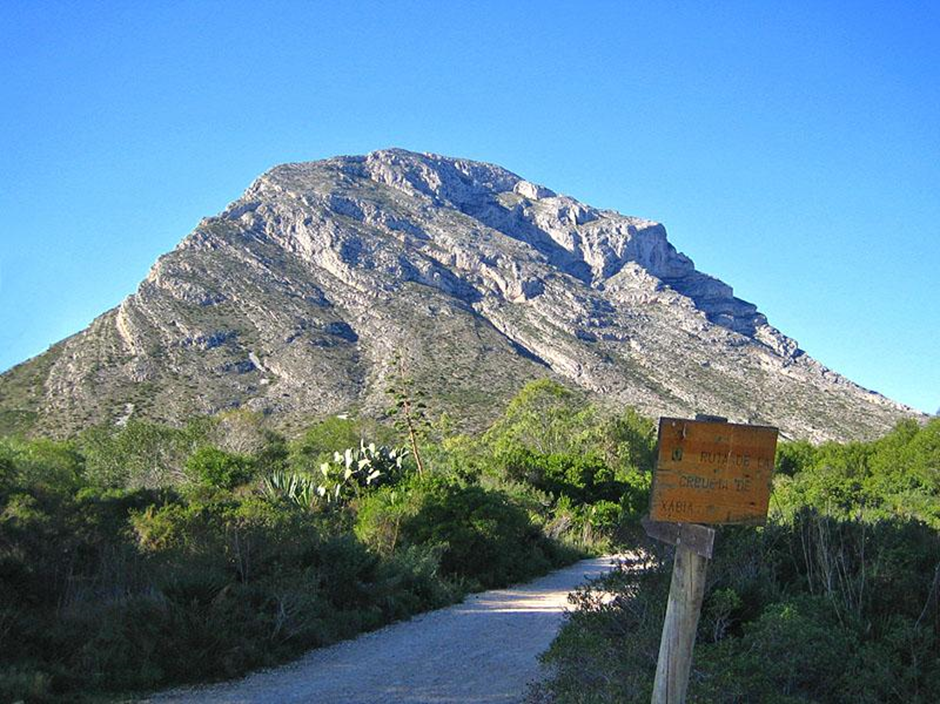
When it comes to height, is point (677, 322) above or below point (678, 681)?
above

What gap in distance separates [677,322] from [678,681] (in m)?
99.8

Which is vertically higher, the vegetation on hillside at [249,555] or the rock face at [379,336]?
the rock face at [379,336]

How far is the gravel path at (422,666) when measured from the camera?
7.13 metres

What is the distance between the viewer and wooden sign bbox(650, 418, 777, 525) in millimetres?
4230

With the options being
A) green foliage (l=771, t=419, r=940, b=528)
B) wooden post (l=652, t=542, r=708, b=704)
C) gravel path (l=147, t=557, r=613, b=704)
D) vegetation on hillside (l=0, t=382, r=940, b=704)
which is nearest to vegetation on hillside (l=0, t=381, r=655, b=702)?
vegetation on hillside (l=0, t=382, r=940, b=704)

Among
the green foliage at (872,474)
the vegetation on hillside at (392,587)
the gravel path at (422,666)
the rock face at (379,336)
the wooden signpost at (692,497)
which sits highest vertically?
the rock face at (379,336)

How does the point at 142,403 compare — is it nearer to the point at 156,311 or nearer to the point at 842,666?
the point at 156,311

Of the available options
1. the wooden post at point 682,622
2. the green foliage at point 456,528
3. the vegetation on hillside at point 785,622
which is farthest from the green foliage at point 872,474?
the wooden post at point 682,622

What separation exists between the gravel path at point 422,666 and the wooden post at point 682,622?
2985 millimetres

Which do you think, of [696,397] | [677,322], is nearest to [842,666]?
[696,397]

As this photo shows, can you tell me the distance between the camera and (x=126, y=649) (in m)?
7.62

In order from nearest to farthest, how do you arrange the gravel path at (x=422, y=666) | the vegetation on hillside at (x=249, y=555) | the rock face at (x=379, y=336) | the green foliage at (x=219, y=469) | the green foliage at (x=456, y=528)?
the gravel path at (x=422, y=666)
the vegetation on hillside at (x=249, y=555)
the green foliage at (x=456, y=528)
the green foliage at (x=219, y=469)
the rock face at (x=379, y=336)

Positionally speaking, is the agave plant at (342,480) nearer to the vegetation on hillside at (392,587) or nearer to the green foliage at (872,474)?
the vegetation on hillside at (392,587)

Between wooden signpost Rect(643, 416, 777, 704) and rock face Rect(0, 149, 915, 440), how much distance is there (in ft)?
156
